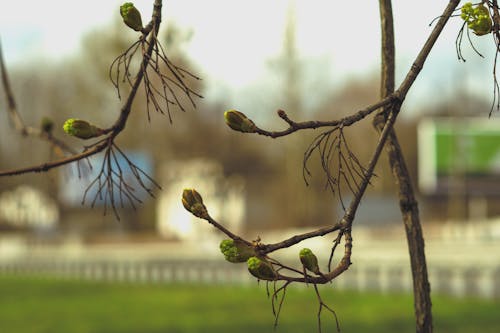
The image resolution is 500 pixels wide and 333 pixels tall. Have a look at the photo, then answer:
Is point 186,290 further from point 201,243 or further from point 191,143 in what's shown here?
point 191,143

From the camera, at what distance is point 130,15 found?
1.77m

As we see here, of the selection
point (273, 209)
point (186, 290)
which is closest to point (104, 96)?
point (273, 209)

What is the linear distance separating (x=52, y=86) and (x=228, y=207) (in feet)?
46.7

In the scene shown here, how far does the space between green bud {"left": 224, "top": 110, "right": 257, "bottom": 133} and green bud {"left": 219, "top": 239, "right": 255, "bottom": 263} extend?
0.19m

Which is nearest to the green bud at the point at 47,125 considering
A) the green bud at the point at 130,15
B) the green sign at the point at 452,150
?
the green bud at the point at 130,15

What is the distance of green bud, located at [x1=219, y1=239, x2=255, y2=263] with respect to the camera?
5.25 feet

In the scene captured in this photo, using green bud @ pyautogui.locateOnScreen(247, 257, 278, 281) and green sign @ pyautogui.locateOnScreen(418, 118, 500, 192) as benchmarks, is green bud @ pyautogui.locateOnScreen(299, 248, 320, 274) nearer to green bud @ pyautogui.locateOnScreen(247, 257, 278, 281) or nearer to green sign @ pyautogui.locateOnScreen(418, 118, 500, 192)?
green bud @ pyautogui.locateOnScreen(247, 257, 278, 281)

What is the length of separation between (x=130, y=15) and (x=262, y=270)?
1.82 ft

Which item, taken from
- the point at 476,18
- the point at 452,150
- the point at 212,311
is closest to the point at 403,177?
the point at 476,18

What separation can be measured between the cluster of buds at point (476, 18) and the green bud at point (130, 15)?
0.60 metres

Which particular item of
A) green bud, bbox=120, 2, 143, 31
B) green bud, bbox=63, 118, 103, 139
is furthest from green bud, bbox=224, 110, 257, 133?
green bud, bbox=63, 118, 103, 139

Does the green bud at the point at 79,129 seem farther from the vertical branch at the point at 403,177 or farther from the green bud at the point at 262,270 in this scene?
the vertical branch at the point at 403,177

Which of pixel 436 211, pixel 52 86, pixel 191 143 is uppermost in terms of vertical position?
pixel 52 86

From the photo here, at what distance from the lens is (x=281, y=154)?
57.5m
